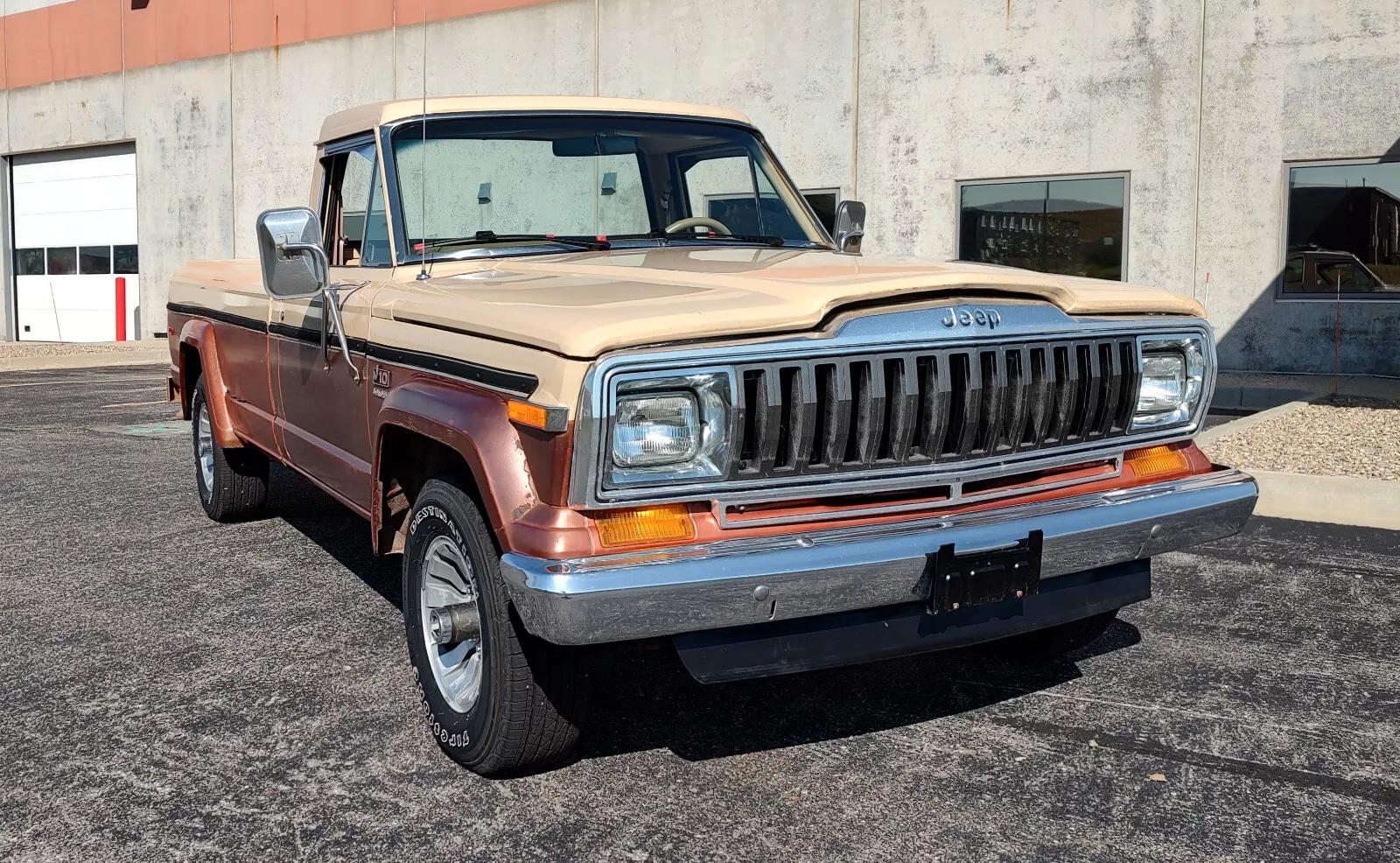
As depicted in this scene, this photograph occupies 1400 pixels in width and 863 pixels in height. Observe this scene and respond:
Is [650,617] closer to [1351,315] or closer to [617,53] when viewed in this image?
[1351,315]

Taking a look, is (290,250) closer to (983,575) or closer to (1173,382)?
(983,575)

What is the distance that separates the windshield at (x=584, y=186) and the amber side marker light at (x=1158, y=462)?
1.54m

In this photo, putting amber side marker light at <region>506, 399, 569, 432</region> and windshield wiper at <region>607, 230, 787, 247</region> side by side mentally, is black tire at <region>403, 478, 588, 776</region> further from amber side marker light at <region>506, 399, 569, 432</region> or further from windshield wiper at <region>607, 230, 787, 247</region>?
windshield wiper at <region>607, 230, 787, 247</region>

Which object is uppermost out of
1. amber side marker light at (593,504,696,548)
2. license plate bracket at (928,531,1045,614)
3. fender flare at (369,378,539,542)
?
fender flare at (369,378,539,542)

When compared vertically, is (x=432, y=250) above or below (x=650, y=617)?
above

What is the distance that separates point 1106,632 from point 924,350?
80.3 inches

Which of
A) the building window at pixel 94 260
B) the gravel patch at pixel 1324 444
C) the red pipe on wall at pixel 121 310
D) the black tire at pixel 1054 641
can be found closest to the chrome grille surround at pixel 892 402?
the black tire at pixel 1054 641

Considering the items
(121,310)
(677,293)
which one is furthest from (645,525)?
(121,310)

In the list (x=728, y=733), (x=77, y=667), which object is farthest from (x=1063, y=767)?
(x=77, y=667)

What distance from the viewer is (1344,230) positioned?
12750 millimetres

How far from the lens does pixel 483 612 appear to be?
127 inches

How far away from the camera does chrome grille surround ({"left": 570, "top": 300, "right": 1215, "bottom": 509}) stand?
2945 millimetres

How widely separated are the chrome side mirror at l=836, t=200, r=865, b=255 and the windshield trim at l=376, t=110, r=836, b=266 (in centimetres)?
6

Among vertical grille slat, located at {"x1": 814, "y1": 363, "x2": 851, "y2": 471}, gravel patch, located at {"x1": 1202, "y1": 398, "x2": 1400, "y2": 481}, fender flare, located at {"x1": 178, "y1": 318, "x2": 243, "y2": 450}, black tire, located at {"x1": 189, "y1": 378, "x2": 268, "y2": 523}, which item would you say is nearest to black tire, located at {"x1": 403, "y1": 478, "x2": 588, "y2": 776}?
vertical grille slat, located at {"x1": 814, "y1": 363, "x2": 851, "y2": 471}
